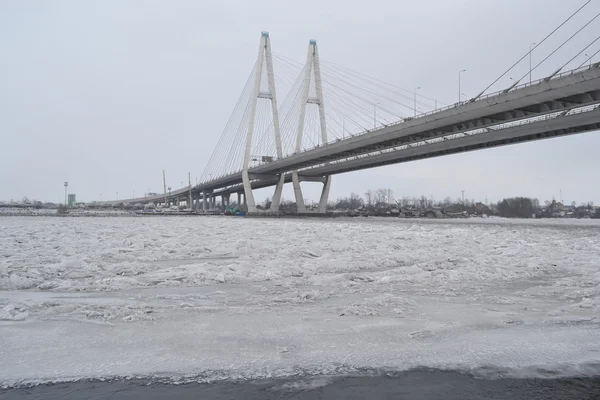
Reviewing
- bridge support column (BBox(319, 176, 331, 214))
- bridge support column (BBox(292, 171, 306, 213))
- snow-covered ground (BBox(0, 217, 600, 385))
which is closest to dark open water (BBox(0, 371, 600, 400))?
snow-covered ground (BBox(0, 217, 600, 385))

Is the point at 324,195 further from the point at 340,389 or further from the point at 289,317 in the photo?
the point at 340,389

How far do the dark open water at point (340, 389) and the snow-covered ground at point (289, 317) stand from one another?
0.22 metres

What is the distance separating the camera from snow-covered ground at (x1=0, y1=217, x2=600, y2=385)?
15.1 feet

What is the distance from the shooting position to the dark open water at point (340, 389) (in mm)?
3844

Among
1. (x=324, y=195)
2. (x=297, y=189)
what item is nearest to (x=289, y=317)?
(x=297, y=189)

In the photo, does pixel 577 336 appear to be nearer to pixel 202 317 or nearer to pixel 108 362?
pixel 202 317

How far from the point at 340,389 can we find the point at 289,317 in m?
2.44

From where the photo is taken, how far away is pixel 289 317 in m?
6.38

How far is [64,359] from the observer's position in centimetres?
463

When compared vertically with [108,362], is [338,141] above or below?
above

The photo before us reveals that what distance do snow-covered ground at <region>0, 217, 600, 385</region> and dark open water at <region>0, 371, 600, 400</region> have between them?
216 mm

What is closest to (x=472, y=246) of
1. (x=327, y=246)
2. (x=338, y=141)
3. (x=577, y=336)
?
(x=327, y=246)

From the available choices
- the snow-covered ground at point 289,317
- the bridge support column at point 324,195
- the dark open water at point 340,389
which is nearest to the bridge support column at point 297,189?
the bridge support column at point 324,195

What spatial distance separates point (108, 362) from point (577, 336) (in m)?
5.73
